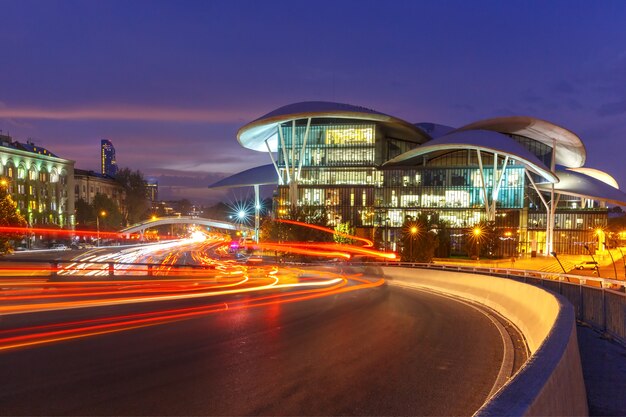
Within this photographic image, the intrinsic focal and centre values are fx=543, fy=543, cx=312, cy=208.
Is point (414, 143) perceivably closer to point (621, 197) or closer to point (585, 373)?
point (621, 197)

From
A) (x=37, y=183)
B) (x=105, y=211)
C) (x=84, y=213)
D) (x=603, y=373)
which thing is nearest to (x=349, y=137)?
(x=37, y=183)

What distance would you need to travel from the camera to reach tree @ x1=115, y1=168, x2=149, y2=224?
156 metres

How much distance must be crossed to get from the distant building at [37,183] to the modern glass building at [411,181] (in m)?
37.9

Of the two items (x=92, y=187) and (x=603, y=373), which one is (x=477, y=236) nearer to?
(x=603, y=373)

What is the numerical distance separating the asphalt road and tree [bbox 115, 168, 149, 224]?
5811 inches

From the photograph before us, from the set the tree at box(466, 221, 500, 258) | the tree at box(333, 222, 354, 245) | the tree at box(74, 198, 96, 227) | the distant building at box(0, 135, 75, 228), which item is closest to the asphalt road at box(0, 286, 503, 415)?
the tree at box(333, 222, 354, 245)

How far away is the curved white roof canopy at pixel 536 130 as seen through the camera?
310ft

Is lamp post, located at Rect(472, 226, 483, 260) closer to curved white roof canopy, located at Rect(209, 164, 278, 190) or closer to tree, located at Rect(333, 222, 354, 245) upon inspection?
tree, located at Rect(333, 222, 354, 245)

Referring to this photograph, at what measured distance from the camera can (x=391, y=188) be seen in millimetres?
97312

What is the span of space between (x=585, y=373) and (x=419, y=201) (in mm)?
89437

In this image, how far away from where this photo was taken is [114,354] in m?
11.3

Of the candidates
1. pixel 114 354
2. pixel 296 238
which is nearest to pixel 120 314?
pixel 114 354

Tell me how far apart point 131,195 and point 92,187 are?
17184 millimetres

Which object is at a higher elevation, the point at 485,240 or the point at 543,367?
the point at 543,367
